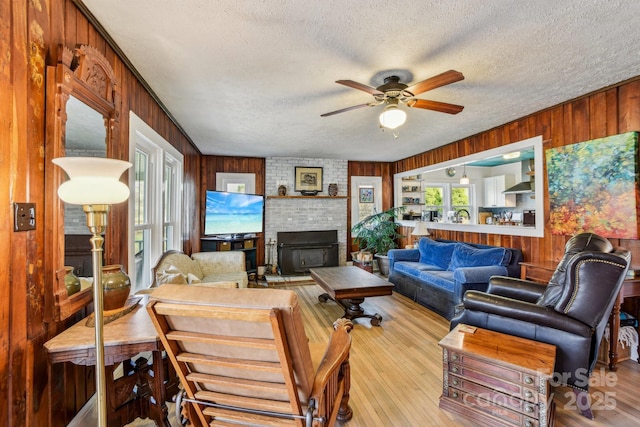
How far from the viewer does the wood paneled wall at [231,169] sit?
19.3 feet

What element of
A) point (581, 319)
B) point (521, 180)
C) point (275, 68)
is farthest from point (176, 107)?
point (521, 180)

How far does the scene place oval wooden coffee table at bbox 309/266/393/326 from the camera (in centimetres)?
328

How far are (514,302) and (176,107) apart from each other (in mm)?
3611

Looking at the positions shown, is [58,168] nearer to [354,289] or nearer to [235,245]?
[354,289]

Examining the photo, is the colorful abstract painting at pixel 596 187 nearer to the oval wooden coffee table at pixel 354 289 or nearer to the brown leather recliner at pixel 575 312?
the brown leather recliner at pixel 575 312

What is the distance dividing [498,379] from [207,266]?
11.9 feet

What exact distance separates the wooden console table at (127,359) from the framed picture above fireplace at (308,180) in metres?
4.51

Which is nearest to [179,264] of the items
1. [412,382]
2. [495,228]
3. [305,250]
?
[412,382]

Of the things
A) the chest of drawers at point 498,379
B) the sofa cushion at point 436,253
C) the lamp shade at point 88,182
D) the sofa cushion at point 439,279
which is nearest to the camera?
the lamp shade at point 88,182

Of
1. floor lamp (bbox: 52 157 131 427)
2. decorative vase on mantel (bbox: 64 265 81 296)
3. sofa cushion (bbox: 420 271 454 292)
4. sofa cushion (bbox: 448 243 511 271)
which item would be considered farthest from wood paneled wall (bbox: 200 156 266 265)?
floor lamp (bbox: 52 157 131 427)

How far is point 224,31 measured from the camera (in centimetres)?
183

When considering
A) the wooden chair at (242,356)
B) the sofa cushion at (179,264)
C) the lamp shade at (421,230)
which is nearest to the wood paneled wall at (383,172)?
the lamp shade at (421,230)

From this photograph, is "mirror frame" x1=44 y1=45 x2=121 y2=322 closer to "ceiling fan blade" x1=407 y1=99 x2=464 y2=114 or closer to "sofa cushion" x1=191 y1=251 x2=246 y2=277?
"ceiling fan blade" x1=407 y1=99 x2=464 y2=114

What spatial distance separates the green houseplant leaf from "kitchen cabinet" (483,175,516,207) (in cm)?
248
